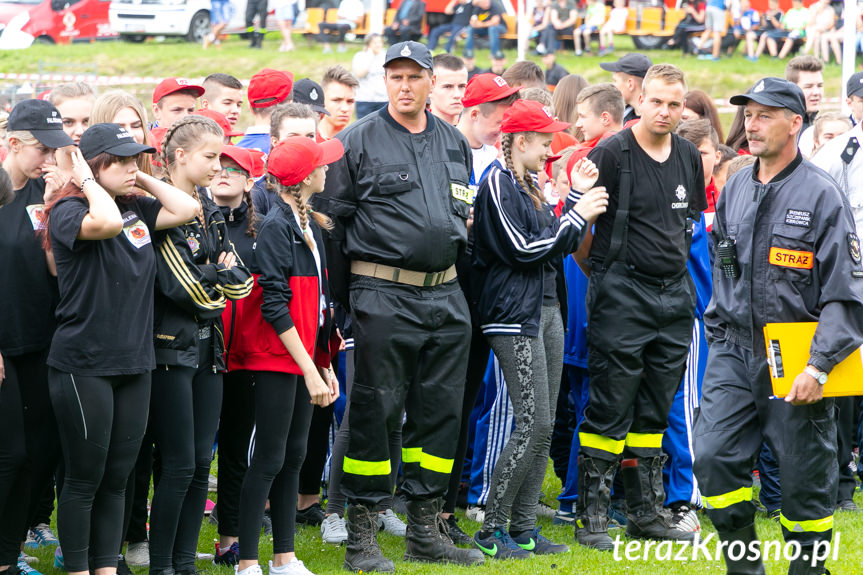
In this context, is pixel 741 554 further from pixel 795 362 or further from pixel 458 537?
pixel 458 537

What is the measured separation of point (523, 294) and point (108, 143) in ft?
7.70

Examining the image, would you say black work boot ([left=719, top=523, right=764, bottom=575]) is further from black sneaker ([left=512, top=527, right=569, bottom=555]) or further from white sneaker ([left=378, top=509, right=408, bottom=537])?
white sneaker ([left=378, top=509, right=408, bottom=537])

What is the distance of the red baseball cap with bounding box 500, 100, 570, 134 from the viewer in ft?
20.3

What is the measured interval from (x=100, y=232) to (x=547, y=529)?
3461 mm

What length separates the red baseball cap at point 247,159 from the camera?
5844 mm

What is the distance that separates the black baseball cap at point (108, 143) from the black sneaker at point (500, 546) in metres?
2.78

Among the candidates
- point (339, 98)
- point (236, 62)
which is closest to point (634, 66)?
point (339, 98)

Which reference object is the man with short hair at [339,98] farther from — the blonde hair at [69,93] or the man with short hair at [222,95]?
the blonde hair at [69,93]

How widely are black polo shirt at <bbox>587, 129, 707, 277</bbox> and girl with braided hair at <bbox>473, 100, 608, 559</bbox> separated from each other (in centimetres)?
24

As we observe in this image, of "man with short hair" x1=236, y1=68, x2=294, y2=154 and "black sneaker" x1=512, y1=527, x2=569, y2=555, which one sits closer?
"black sneaker" x1=512, y1=527, x2=569, y2=555

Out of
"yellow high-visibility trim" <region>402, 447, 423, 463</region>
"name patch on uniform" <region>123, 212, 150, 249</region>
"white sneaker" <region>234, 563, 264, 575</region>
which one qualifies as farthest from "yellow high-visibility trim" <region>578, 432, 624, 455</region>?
"name patch on uniform" <region>123, 212, 150, 249</region>

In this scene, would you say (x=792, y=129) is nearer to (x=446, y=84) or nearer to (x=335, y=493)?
(x=446, y=84)

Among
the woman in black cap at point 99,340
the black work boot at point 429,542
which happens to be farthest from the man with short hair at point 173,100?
the black work boot at point 429,542

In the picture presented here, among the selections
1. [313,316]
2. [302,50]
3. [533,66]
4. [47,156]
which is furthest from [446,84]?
[302,50]
